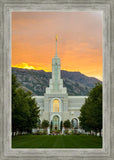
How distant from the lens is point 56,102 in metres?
78.8

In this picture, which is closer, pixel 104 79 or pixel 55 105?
pixel 104 79

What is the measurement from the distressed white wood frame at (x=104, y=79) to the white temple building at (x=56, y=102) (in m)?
66.2

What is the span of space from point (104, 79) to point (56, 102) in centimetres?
7115

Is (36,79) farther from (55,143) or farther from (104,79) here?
(104,79)

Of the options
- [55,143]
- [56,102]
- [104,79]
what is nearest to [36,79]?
[56,102]

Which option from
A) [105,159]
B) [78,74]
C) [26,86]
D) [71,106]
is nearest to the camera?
[105,159]

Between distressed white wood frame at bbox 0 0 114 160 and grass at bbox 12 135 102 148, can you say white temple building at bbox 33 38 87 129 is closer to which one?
grass at bbox 12 135 102 148

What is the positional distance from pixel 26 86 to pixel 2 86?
46532 mm

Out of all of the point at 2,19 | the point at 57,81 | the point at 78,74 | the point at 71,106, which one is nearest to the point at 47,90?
the point at 57,81

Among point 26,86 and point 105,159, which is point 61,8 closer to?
point 105,159

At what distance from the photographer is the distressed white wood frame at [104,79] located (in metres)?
7.66

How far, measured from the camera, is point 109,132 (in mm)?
7691

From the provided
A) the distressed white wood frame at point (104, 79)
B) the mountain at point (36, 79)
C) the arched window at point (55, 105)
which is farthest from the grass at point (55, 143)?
the arched window at point (55, 105)

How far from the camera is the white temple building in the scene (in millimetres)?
74625
